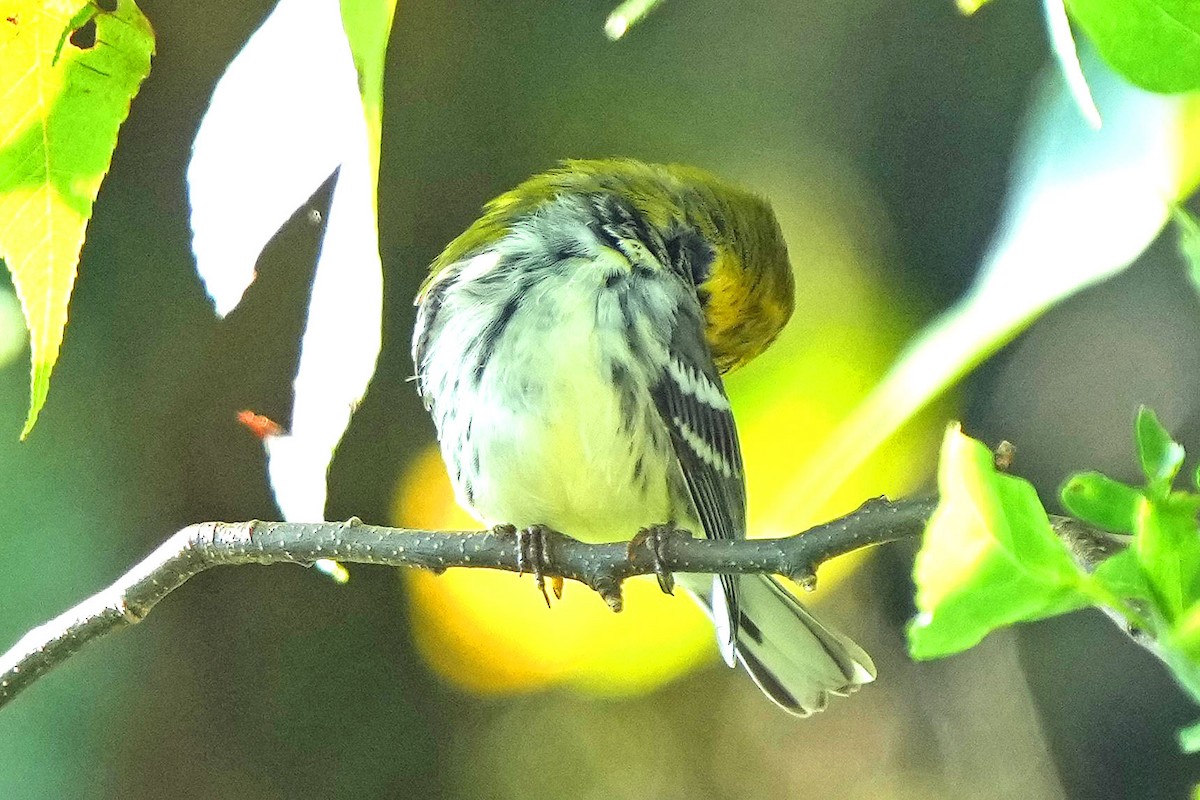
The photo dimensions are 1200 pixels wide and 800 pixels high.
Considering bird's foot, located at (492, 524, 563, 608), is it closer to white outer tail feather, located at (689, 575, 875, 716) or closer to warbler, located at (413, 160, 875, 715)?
warbler, located at (413, 160, 875, 715)

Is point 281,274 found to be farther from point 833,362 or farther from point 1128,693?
point 1128,693

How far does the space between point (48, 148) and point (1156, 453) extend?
235mm

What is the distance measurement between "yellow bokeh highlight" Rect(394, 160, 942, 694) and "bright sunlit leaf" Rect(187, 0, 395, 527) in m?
1.02

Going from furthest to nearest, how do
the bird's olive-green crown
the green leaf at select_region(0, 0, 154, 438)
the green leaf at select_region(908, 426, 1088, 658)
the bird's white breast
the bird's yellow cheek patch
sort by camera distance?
1. the bird's yellow cheek patch
2. the bird's olive-green crown
3. the bird's white breast
4. the green leaf at select_region(0, 0, 154, 438)
5. the green leaf at select_region(908, 426, 1088, 658)

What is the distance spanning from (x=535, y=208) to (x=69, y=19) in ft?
2.18

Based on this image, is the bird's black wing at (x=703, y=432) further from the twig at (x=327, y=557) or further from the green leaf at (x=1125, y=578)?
the green leaf at (x=1125, y=578)

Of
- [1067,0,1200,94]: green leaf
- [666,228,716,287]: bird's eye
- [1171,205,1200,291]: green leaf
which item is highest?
[1067,0,1200,94]: green leaf

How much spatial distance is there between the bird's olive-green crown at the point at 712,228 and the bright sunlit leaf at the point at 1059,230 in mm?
637

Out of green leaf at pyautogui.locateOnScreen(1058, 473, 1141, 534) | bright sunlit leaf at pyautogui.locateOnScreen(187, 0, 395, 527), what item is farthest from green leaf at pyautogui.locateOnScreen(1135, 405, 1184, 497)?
bright sunlit leaf at pyautogui.locateOnScreen(187, 0, 395, 527)

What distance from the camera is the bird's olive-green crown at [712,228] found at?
0.95m

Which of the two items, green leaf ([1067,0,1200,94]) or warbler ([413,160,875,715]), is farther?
warbler ([413,160,875,715])

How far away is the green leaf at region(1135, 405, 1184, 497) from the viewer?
0.18m

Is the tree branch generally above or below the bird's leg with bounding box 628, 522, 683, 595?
above

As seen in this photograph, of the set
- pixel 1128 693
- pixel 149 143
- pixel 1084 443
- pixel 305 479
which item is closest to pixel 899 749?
pixel 1128 693
